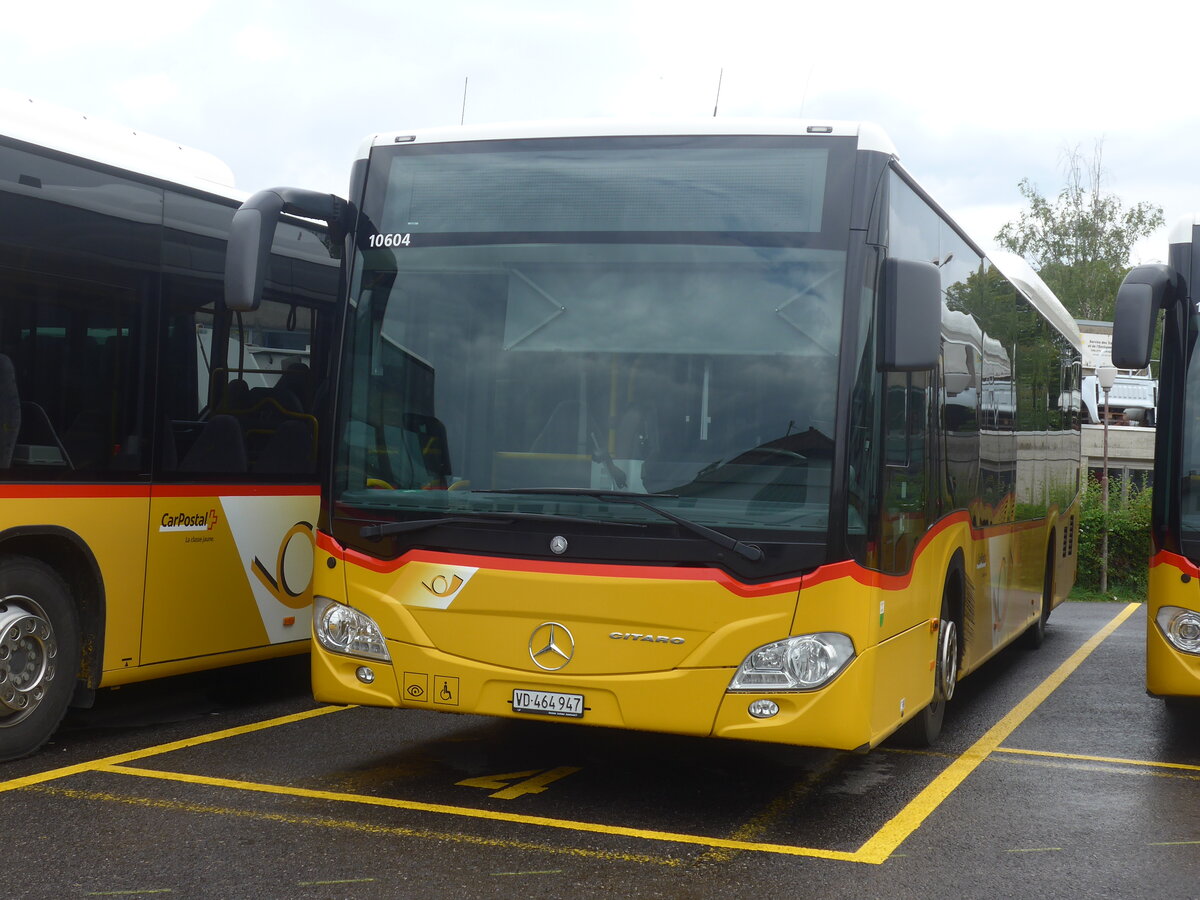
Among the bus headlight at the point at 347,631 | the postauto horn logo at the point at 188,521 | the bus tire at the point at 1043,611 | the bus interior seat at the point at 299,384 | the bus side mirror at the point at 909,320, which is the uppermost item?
the bus side mirror at the point at 909,320

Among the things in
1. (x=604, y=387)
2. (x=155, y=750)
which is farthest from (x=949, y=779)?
(x=155, y=750)

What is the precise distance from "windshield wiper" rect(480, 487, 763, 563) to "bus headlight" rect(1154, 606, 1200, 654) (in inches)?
118

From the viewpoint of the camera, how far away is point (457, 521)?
20.7 ft

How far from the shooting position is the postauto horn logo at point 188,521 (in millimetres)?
8023

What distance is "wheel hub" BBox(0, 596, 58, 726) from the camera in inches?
279

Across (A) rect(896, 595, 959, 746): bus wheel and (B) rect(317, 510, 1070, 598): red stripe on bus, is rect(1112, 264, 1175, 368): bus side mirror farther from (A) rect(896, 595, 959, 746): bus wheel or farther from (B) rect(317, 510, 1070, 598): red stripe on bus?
(B) rect(317, 510, 1070, 598): red stripe on bus

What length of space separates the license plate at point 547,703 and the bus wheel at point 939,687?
2.46 metres

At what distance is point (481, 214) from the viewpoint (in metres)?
6.53

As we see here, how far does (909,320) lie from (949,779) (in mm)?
2500

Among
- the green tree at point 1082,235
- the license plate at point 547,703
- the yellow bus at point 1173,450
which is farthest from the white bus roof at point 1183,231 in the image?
the green tree at point 1082,235

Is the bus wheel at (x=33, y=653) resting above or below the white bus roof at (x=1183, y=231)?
below

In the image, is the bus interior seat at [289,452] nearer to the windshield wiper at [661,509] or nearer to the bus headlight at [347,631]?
the bus headlight at [347,631]

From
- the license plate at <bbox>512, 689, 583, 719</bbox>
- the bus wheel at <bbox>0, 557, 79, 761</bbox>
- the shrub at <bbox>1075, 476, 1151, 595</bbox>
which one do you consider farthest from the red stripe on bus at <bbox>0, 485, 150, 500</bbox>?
the shrub at <bbox>1075, 476, 1151, 595</bbox>

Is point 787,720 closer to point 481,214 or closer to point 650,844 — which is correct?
point 650,844
